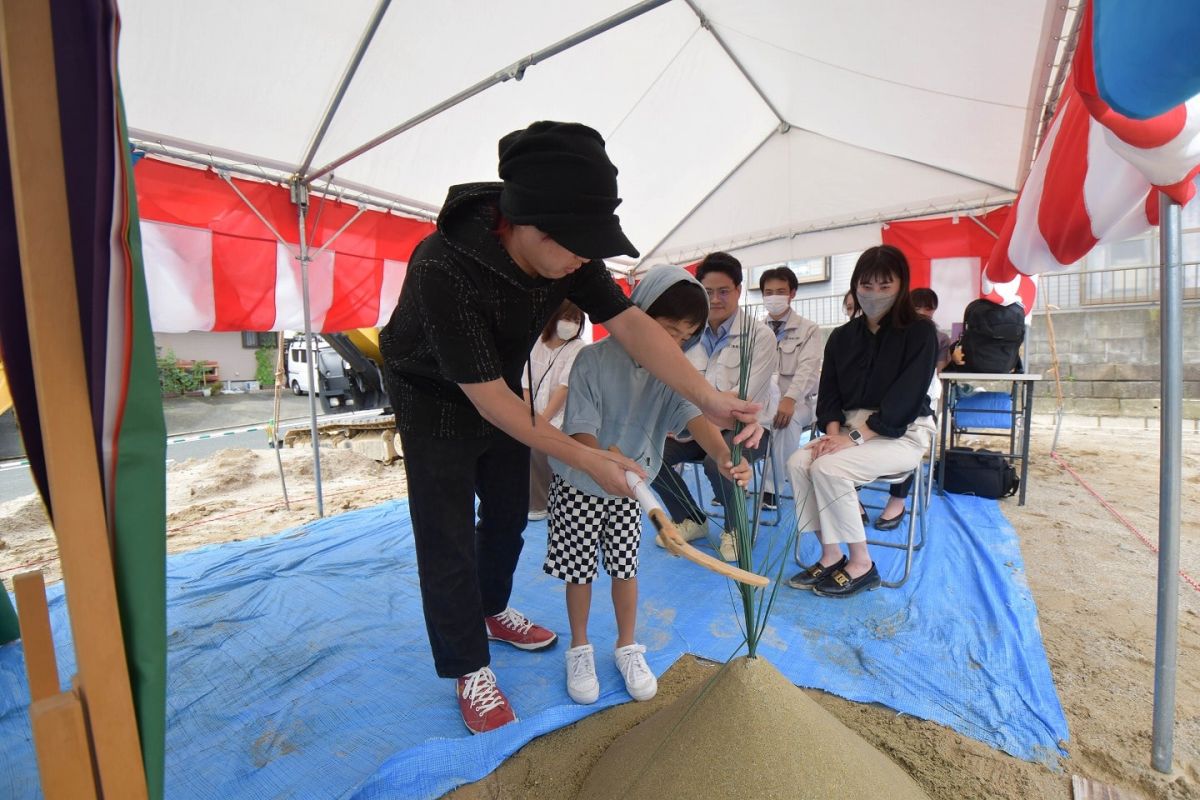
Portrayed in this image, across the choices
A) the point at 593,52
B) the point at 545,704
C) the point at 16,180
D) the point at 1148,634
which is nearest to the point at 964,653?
the point at 1148,634

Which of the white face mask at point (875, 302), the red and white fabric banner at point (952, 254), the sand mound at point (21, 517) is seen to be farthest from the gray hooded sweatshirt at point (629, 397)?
the sand mound at point (21, 517)

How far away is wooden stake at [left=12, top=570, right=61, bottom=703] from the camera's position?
0.61 meters

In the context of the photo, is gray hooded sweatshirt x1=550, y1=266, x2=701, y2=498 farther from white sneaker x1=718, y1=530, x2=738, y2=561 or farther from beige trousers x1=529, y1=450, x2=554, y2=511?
beige trousers x1=529, y1=450, x2=554, y2=511

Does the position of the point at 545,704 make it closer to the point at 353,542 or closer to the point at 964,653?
the point at 964,653

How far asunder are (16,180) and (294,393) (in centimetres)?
1380

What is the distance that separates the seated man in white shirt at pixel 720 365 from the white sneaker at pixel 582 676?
40.1 inches

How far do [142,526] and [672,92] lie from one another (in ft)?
13.2

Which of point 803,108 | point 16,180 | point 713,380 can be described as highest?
point 803,108

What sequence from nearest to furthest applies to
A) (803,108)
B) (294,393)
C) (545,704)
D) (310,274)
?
1. (545,704)
2. (310,274)
3. (803,108)
4. (294,393)

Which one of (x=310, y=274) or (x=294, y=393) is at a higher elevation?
(x=310, y=274)

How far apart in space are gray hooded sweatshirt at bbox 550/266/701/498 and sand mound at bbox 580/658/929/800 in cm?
60

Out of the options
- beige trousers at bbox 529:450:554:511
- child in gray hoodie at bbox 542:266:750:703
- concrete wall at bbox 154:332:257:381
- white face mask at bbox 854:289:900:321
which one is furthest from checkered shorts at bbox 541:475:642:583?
concrete wall at bbox 154:332:257:381

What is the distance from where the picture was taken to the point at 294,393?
12.6m

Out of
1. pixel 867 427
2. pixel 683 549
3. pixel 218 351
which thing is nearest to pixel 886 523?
pixel 867 427
